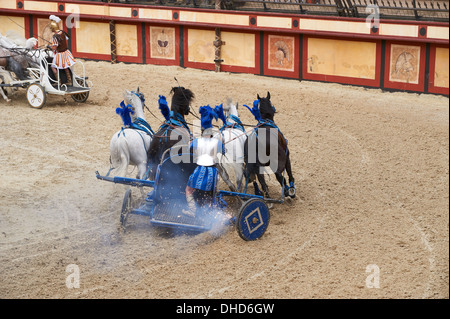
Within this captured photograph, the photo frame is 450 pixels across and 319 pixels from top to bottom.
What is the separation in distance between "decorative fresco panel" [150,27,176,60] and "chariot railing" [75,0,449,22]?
2.64 feet

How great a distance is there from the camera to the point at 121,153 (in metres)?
10.8

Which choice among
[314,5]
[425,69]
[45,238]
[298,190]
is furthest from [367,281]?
[314,5]

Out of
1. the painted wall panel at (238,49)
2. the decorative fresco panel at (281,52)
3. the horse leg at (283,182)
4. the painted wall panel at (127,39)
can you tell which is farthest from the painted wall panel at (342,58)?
the horse leg at (283,182)

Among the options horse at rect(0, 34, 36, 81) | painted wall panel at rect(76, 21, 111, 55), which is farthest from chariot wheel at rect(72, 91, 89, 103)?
painted wall panel at rect(76, 21, 111, 55)

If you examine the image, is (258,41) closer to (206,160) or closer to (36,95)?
(36,95)

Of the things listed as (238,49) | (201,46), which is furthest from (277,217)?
(201,46)

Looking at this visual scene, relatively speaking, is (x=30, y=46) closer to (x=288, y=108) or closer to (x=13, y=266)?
(x=288, y=108)

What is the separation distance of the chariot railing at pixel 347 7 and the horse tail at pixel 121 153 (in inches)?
365

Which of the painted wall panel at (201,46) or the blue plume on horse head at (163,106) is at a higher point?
the painted wall panel at (201,46)

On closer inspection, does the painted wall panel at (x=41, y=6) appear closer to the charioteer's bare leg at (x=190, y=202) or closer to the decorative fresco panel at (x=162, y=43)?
the decorative fresco panel at (x=162, y=43)

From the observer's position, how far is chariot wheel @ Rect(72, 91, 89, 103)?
17.5 meters

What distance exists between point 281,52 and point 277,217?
988 cm

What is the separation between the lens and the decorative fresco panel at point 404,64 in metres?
17.5

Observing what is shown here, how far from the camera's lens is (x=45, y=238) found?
9.91m
